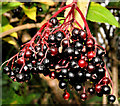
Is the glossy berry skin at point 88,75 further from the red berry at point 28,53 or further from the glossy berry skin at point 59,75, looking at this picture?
the red berry at point 28,53

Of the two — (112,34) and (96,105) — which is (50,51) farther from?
(96,105)

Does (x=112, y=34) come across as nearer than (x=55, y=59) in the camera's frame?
No

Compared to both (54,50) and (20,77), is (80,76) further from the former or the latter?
(20,77)

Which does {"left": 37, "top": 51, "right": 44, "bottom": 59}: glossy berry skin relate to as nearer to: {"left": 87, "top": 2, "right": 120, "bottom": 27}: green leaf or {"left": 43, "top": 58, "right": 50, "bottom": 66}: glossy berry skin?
{"left": 43, "top": 58, "right": 50, "bottom": 66}: glossy berry skin

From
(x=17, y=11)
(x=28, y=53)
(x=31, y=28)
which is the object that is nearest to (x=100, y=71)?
(x=28, y=53)

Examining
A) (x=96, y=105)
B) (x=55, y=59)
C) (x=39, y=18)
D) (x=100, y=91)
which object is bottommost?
(x=96, y=105)

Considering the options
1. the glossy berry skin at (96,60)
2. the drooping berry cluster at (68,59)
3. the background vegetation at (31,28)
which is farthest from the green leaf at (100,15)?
the glossy berry skin at (96,60)

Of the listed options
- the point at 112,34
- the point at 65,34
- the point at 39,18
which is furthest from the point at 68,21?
the point at 112,34
